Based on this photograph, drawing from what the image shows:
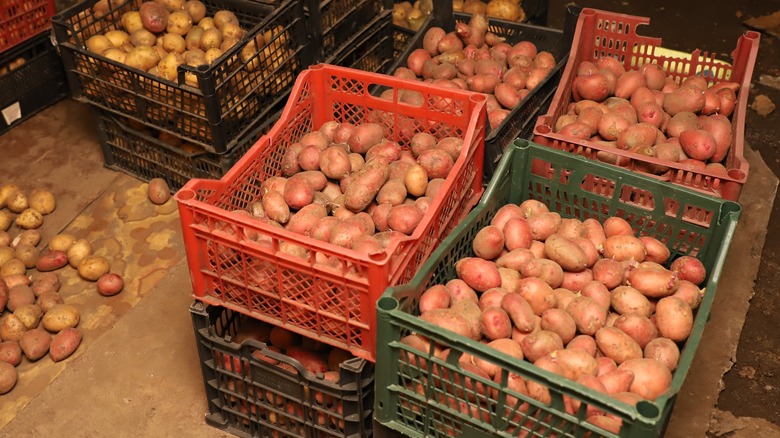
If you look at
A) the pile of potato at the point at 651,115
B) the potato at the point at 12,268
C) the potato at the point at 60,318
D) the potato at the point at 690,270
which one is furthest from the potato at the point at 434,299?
the potato at the point at 12,268

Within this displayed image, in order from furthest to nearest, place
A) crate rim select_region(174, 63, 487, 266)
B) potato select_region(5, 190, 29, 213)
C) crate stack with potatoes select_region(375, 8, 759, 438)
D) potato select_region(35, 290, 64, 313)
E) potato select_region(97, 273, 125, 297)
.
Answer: potato select_region(5, 190, 29, 213), potato select_region(97, 273, 125, 297), potato select_region(35, 290, 64, 313), crate rim select_region(174, 63, 487, 266), crate stack with potatoes select_region(375, 8, 759, 438)

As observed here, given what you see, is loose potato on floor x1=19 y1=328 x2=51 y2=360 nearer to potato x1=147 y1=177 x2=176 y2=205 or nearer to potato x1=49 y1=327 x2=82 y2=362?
potato x1=49 y1=327 x2=82 y2=362

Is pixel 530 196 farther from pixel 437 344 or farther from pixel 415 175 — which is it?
pixel 437 344

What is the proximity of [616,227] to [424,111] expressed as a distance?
0.75m

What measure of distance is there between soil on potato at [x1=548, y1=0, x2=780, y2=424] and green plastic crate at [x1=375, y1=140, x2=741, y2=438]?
79cm

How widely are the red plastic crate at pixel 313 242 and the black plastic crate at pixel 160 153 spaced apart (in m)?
0.67

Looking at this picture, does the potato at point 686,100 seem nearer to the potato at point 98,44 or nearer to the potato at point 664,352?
the potato at point 664,352

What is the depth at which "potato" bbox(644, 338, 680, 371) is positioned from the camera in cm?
206

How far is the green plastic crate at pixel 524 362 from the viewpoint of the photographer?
1.81m

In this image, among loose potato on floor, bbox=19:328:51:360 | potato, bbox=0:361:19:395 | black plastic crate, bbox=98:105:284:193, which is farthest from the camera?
black plastic crate, bbox=98:105:284:193

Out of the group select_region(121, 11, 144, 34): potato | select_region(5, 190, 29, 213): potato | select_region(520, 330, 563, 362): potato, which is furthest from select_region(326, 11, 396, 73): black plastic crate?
select_region(520, 330, 563, 362): potato

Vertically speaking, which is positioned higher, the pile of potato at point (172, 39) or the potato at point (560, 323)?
the pile of potato at point (172, 39)

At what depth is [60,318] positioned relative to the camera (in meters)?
3.01

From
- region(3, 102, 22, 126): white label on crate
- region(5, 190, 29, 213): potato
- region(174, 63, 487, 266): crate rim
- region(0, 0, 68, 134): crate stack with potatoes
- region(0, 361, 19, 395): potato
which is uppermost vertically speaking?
region(174, 63, 487, 266): crate rim
